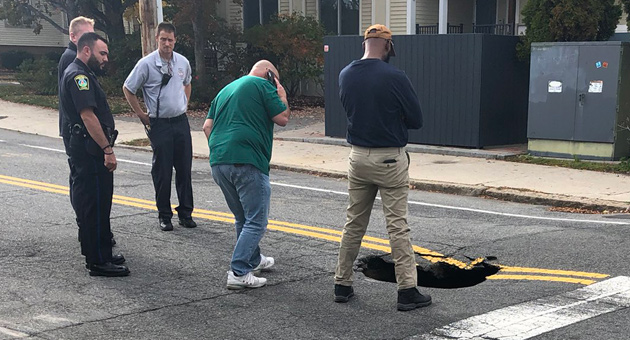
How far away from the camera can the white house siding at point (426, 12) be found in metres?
22.5

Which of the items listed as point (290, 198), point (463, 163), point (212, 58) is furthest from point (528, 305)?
point (212, 58)

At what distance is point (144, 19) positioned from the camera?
591 inches

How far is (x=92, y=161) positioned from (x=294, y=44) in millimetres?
15980

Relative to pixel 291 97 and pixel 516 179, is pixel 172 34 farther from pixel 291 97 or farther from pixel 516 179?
pixel 291 97

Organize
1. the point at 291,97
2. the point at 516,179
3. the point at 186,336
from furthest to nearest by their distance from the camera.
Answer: the point at 291,97 < the point at 516,179 < the point at 186,336

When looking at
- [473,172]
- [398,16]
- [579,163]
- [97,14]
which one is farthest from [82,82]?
[97,14]

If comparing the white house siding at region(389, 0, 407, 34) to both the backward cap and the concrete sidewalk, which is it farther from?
the backward cap

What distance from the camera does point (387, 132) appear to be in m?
5.53

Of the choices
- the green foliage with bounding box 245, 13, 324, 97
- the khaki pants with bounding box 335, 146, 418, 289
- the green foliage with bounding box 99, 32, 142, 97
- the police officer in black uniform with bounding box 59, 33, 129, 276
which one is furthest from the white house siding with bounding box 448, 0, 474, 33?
the khaki pants with bounding box 335, 146, 418, 289

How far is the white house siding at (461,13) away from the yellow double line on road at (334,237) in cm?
1492

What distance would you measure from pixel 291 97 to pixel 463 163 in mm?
11146

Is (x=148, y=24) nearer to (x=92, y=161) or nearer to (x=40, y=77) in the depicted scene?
(x=92, y=161)

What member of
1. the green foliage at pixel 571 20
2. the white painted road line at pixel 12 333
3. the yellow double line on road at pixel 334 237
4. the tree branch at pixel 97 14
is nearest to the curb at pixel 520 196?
the yellow double line on road at pixel 334 237

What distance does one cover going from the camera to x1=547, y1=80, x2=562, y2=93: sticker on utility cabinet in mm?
13008
